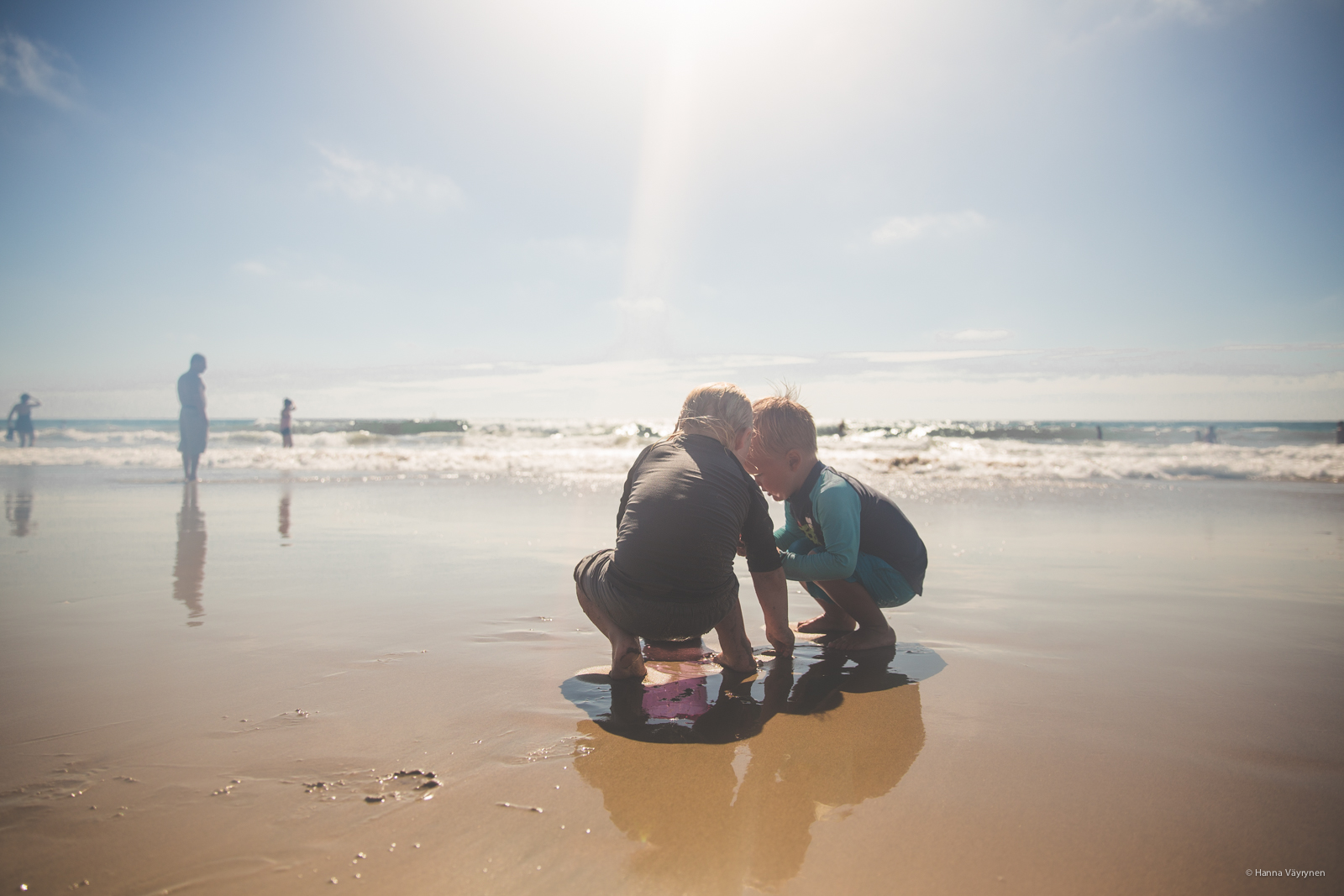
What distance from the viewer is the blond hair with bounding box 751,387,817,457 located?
10.2 ft

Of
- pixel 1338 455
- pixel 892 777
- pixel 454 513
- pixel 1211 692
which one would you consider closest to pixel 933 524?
pixel 1211 692

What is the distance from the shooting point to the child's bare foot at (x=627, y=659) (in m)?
2.58

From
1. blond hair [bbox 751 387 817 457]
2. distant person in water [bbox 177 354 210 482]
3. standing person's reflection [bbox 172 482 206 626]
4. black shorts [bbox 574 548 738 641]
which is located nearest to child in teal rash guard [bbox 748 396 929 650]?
blond hair [bbox 751 387 817 457]

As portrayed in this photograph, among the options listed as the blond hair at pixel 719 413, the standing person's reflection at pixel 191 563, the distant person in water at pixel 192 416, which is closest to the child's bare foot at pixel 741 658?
the blond hair at pixel 719 413

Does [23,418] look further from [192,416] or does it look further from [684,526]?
[684,526]

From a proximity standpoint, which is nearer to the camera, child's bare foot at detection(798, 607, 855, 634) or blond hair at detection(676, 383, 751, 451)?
blond hair at detection(676, 383, 751, 451)

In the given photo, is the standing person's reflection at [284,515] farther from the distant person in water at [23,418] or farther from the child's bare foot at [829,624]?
the distant person in water at [23,418]

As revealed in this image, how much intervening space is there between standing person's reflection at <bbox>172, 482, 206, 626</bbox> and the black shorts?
6.95ft

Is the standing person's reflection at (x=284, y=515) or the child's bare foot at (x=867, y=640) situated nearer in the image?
the child's bare foot at (x=867, y=640)

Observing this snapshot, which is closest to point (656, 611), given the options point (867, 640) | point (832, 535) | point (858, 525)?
point (832, 535)

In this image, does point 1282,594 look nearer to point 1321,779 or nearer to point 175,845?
point 1321,779

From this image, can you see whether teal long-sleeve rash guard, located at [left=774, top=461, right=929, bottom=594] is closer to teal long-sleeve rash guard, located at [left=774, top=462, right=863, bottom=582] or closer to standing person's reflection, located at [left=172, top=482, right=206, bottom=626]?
teal long-sleeve rash guard, located at [left=774, top=462, right=863, bottom=582]

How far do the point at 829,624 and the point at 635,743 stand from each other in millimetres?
1709

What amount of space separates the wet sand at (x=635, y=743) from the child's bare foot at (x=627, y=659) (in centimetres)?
10
